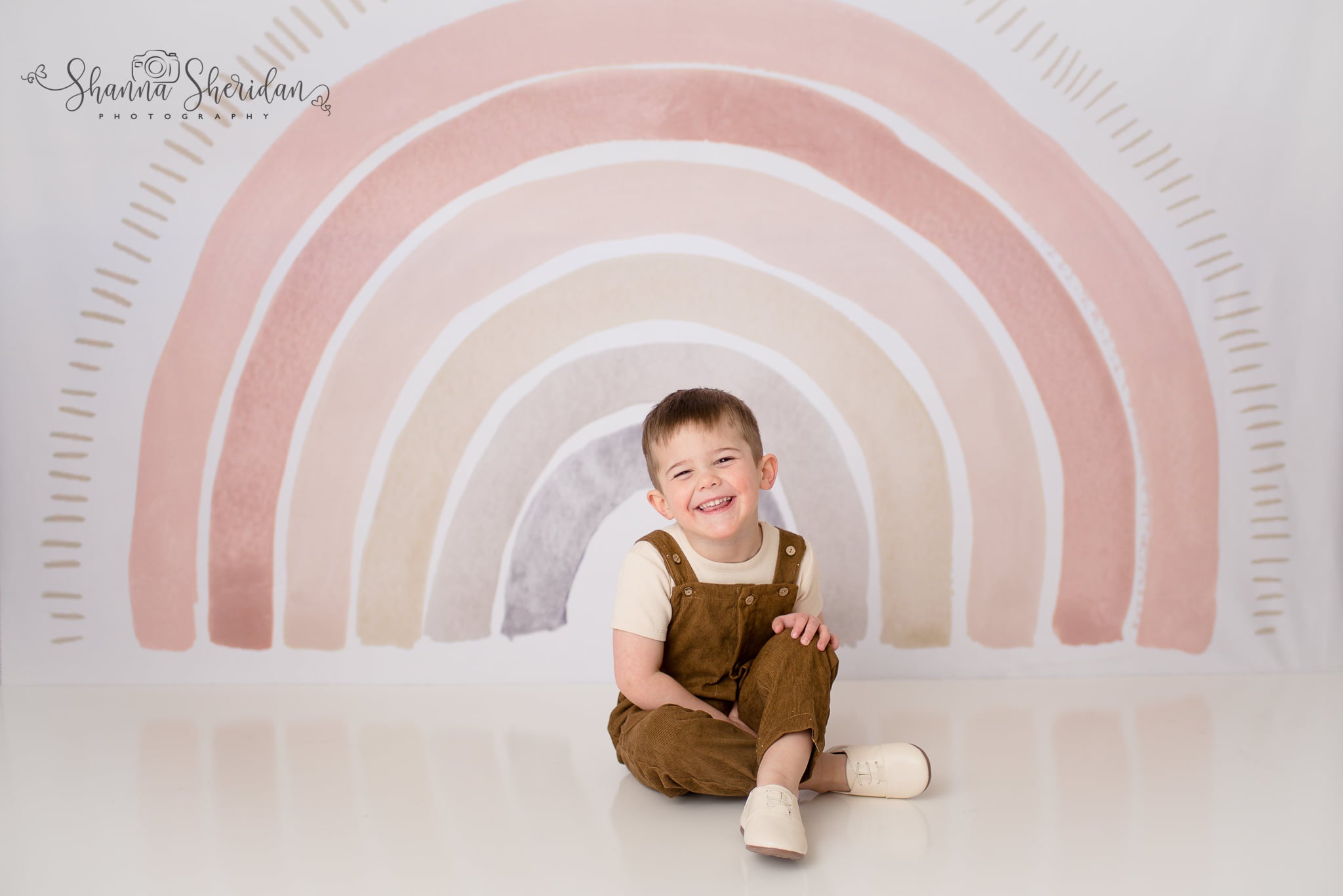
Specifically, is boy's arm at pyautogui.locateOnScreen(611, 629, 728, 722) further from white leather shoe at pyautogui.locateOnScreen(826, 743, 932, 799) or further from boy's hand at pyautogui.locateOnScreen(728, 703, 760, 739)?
white leather shoe at pyautogui.locateOnScreen(826, 743, 932, 799)

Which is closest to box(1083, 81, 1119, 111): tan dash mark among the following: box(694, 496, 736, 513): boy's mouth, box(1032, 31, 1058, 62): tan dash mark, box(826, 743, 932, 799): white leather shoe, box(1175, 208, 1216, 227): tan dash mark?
box(1032, 31, 1058, 62): tan dash mark

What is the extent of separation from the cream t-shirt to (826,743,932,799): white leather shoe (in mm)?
234

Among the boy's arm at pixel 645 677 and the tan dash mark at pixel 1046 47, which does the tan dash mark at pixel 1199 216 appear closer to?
the tan dash mark at pixel 1046 47

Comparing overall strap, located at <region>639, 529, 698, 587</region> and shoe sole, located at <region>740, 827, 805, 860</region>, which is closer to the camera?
shoe sole, located at <region>740, 827, 805, 860</region>

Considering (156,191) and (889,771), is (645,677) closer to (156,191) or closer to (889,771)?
(889,771)

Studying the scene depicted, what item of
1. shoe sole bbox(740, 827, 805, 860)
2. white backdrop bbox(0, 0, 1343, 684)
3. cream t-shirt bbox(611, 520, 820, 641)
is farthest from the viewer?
white backdrop bbox(0, 0, 1343, 684)

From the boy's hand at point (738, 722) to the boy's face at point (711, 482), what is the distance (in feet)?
0.71

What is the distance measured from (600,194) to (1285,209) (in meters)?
1.31

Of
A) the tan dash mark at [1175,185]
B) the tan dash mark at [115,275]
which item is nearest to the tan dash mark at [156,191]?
the tan dash mark at [115,275]

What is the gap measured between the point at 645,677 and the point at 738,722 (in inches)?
5.4

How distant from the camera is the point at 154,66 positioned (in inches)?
75.0

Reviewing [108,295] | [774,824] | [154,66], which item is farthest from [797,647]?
[154,66]

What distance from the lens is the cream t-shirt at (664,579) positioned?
1.32 meters

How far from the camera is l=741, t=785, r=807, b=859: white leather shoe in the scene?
3.29ft
